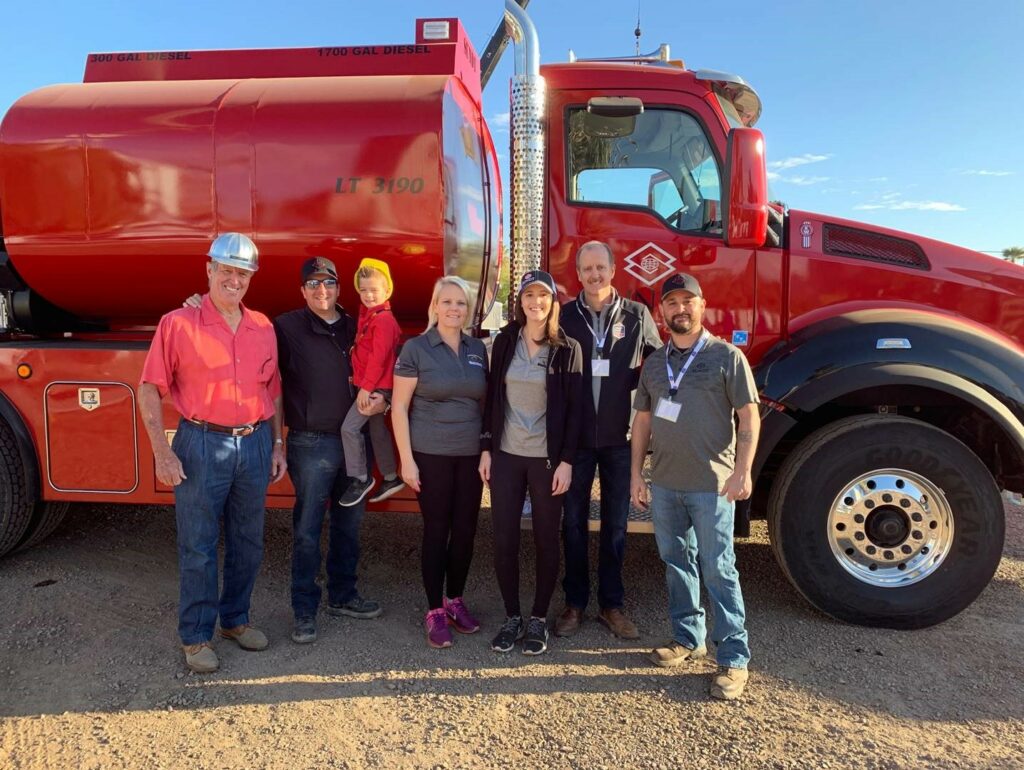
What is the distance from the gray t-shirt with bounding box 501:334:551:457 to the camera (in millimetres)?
3174

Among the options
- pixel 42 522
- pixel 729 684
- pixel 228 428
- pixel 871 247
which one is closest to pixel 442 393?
pixel 228 428

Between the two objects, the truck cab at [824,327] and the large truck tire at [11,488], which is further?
the large truck tire at [11,488]

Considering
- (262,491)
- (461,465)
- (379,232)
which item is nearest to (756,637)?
(461,465)

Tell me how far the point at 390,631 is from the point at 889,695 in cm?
235

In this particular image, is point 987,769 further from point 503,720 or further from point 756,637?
point 503,720

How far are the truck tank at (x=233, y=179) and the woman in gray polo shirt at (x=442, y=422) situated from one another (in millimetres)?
566

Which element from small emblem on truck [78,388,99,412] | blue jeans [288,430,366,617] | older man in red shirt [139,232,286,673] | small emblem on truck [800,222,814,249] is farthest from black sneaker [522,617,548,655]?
small emblem on truck [78,388,99,412]

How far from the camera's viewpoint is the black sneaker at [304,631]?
3.47 meters

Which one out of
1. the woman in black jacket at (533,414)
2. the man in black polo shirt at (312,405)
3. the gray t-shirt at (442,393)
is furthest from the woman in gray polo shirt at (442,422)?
the man in black polo shirt at (312,405)

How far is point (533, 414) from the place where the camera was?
3201 mm

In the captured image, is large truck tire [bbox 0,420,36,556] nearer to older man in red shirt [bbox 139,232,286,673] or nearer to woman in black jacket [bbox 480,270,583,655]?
older man in red shirt [bbox 139,232,286,673]

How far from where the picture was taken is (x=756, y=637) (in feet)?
11.7

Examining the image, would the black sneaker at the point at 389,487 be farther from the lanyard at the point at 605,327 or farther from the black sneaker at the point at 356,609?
the lanyard at the point at 605,327

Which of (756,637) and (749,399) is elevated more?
(749,399)
